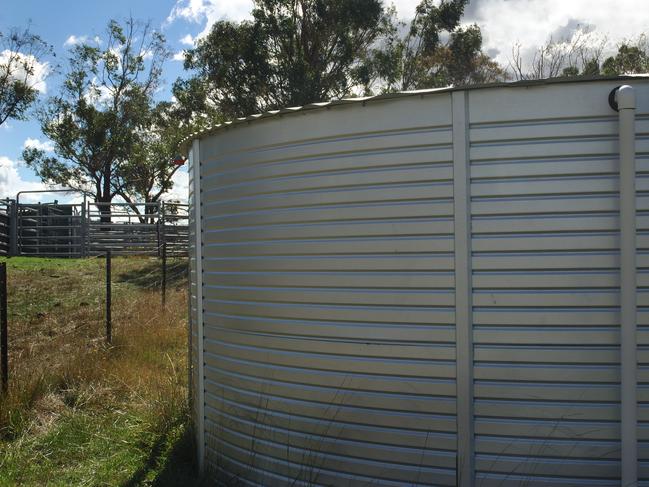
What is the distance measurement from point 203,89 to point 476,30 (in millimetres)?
11884

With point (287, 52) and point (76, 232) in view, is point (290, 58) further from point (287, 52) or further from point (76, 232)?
point (76, 232)

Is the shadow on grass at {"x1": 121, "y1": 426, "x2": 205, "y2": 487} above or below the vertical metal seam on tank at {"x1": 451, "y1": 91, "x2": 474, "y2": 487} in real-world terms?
below

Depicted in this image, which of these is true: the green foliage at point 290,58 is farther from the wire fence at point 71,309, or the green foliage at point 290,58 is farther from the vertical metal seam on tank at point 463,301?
the vertical metal seam on tank at point 463,301

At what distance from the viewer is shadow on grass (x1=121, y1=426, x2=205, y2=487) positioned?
15.9 feet

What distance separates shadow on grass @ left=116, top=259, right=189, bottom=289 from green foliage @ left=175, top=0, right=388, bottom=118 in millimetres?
7187

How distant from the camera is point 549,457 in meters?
3.68

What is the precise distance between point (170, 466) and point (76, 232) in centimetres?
1861

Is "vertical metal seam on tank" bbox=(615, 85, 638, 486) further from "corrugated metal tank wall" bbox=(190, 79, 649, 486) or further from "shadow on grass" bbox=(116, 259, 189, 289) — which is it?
"shadow on grass" bbox=(116, 259, 189, 289)

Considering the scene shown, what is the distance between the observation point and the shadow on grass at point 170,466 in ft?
15.9

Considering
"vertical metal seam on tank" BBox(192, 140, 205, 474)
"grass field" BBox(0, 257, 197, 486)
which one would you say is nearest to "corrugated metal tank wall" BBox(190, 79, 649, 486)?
"vertical metal seam on tank" BBox(192, 140, 205, 474)

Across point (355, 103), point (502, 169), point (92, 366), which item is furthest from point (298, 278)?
point (92, 366)

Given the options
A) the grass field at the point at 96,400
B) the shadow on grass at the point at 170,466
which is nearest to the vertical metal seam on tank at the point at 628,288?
the shadow on grass at the point at 170,466

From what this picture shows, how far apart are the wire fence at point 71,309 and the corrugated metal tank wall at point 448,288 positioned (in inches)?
150

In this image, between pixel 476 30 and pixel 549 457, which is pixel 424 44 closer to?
pixel 476 30
